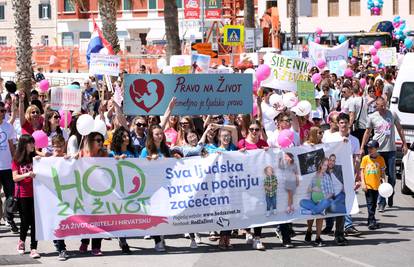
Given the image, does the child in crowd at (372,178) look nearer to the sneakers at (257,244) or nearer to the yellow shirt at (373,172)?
the yellow shirt at (373,172)

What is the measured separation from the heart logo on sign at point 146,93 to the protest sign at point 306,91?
283cm

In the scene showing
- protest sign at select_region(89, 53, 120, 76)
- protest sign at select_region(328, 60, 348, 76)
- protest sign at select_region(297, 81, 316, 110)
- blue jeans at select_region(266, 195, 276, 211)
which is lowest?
blue jeans at select_region(266, 195, 276, 211)

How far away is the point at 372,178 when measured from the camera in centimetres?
1328

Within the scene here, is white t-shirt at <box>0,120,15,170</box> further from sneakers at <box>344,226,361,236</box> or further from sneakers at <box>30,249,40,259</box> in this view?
sneakers at <box>344,226,361,236</box>

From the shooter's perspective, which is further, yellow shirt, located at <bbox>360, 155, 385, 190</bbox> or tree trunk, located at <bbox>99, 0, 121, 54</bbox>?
tree trunk, located at <bbox>99, 0, 121, 54</bbox>

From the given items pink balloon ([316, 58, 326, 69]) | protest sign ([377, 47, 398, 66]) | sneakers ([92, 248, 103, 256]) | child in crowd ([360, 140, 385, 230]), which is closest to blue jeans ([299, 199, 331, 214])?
child in crowd ([360, 140, 385, 230])

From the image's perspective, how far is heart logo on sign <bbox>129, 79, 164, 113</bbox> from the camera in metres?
12.4

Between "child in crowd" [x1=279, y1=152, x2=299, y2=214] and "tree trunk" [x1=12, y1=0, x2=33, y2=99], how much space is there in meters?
12.6

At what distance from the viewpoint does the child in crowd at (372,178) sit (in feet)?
43.2

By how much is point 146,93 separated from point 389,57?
19.7 meters

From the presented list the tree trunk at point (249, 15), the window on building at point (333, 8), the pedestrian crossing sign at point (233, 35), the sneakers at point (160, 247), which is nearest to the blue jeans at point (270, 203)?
the sneakers at point (160, 247)

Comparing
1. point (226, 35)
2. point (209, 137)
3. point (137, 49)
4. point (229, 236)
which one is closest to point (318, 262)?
point (229, 236)

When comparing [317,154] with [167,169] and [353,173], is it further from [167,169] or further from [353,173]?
[167,169]

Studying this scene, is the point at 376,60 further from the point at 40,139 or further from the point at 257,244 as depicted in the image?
the point at 40,139
